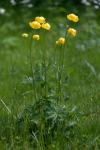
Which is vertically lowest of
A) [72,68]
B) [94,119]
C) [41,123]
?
[72,68]

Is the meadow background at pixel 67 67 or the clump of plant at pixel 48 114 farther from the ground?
the clump of plant at pixel 48 114

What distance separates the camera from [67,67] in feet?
9.79

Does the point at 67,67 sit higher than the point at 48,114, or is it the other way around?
the point at 48,114

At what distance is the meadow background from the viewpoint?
1566mm

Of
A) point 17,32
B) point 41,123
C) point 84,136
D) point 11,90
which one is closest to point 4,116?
point 41,123

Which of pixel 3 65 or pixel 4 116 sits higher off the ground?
pixel 4 116

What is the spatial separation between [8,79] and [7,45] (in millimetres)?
1470

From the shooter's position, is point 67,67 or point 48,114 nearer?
point 48,114

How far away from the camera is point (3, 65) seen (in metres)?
3.04

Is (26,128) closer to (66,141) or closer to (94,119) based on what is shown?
(66,141)

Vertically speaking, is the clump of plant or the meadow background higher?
the clump of plant

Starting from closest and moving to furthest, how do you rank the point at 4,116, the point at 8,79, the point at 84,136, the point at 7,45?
the point at 84,136 < the point at 4,116 < the point at 8,79 < the point at 7,45

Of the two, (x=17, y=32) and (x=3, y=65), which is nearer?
(x=3, y=65)

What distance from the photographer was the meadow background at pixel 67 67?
157 cm
